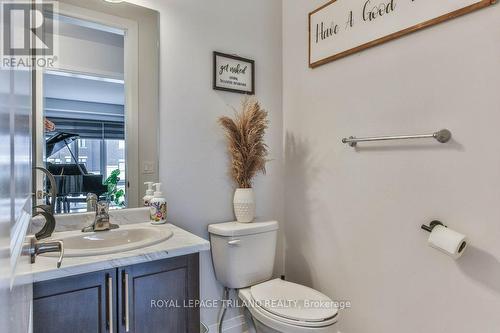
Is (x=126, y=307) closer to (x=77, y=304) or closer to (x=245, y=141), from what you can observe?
(x=77, y=304)

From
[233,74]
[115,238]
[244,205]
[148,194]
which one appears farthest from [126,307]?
[233,74]

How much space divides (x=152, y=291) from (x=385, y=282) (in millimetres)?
1150

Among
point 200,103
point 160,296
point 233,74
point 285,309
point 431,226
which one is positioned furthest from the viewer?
point 233,74

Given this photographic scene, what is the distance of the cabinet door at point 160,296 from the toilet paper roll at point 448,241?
1006mm

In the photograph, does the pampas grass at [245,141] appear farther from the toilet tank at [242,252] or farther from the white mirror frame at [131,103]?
the white mirror frame at [131,103]

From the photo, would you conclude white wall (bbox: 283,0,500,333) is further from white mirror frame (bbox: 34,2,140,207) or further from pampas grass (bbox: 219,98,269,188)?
white mirror frame (bbox: 34,2,140,207)

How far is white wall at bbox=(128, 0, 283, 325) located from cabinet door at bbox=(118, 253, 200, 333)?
20.7 inches

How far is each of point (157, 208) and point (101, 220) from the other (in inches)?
10.3

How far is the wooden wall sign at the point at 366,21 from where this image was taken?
4.13 ft

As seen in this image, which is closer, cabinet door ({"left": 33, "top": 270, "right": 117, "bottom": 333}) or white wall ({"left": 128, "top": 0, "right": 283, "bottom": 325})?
cabinet door ({"left": 33, "top": 270, "right": 117, "bottom": 333})

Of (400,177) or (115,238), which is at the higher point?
(400,177)

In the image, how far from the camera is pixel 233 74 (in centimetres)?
186
